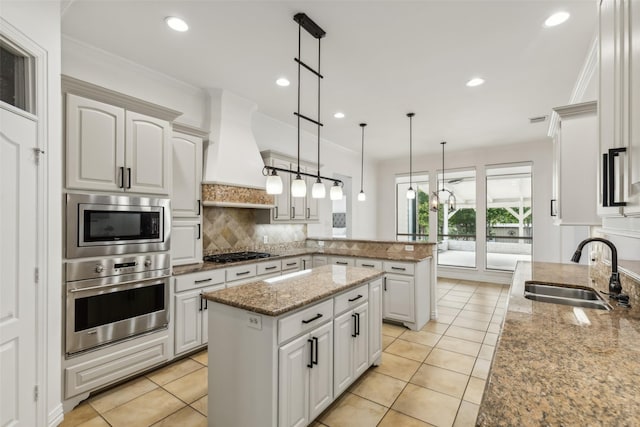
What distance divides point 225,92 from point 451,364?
4.00m

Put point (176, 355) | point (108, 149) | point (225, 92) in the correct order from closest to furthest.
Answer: point (108, 149), point (176, 355), point (225, 92)

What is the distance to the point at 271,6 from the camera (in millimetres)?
2217

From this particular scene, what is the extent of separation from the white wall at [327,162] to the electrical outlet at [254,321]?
3.33 m

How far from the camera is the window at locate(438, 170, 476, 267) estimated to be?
6801 millimetres

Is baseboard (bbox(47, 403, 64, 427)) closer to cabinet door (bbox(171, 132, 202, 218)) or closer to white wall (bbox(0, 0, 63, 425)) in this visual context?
white wall (bbox(0, 0, 63, 425))

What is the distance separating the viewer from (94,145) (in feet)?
7.63

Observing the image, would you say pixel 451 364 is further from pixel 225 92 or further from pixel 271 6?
pixel 225 92

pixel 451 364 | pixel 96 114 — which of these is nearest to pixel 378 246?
pixel 451 364

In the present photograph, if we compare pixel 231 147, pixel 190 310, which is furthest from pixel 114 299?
pixel 231 147

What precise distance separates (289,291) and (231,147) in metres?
2.33

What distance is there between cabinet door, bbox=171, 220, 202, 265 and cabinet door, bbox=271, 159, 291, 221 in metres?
1.26

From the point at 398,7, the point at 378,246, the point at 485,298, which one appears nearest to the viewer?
the point at 398,7

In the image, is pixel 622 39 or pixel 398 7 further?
pixel 398 7

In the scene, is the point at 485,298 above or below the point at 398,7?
below
